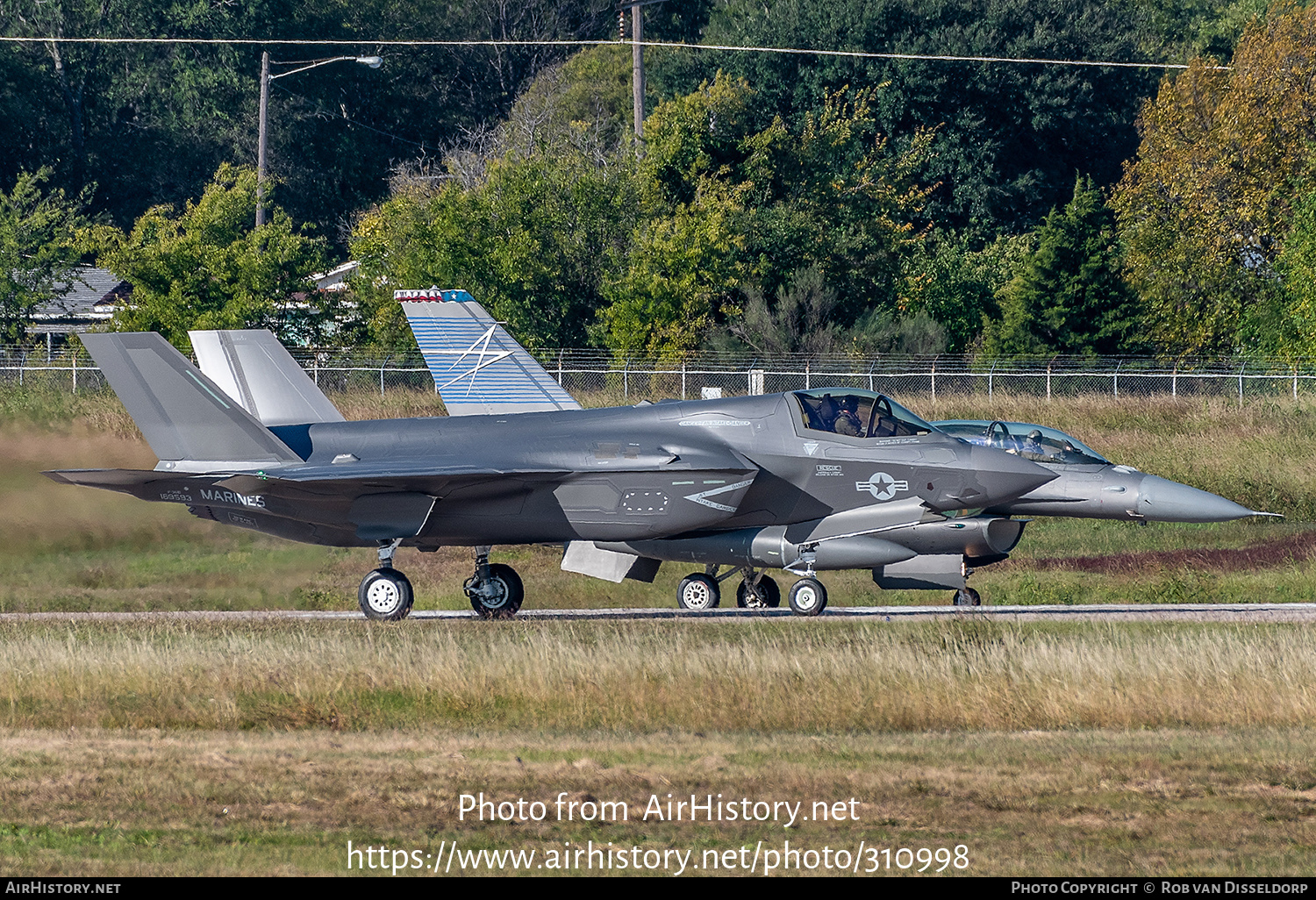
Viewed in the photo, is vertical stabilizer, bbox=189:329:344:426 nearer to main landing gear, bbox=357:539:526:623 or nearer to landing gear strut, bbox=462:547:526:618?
main landing gear, bbox=357:539:526:623

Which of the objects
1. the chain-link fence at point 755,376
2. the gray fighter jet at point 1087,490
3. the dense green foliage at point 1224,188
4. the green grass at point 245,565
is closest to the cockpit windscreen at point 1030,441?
the gray fighter jet at point 1087,490

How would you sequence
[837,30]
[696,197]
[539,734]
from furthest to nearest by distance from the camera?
1. [837,30]
2. [696,197]
3. [539,734]

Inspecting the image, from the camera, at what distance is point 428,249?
40.9 metres

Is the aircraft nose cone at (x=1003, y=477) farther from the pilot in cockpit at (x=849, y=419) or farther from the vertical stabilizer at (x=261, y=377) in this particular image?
the vertical stabilizer at (x=261, y=377)

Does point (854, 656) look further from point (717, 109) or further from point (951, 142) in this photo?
point (951, 142)

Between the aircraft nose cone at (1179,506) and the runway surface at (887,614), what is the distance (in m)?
1.14

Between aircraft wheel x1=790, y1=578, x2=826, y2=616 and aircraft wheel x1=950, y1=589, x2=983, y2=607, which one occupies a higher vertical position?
aircraft wheel x1=790, y1=578, x2=826, y2=616

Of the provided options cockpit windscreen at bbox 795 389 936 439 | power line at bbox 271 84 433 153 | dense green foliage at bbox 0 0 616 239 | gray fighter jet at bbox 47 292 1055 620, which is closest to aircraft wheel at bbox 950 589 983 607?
gray fighter jet at bbox 47 292 1055 620

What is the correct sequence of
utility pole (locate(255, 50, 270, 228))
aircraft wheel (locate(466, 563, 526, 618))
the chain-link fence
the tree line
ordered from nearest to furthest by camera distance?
aircraft wheel (locate(466, 563, 526, 618)), the chain-link fence, the tree line, utility pole (locate(255, 50, 270, 228))

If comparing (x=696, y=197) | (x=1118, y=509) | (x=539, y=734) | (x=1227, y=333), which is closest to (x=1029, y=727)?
(x=539, y=734)

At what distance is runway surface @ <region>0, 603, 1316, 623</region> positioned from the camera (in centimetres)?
1791

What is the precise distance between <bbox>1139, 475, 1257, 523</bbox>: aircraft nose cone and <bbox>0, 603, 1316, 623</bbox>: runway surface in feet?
3.73

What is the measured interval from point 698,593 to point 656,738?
9.26 m
